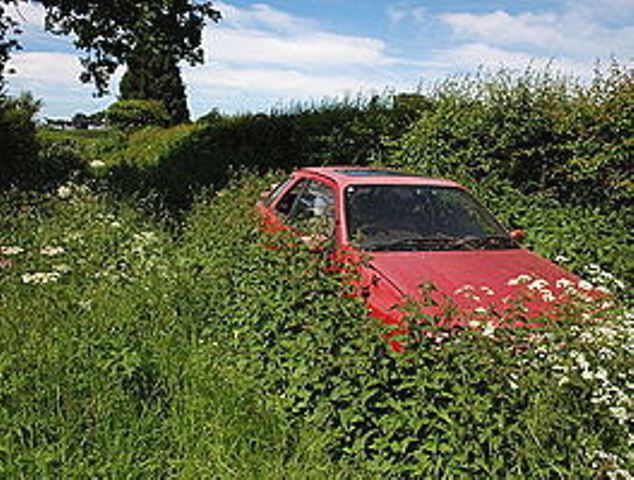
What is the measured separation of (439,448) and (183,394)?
6.34 ft

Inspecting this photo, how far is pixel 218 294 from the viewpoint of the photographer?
221 inches

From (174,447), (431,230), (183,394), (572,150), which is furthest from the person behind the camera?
(572,150)

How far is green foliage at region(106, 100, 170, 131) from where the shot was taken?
35.9m

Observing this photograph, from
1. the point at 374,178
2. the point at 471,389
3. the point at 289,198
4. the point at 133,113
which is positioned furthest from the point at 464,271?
the point at 133,113

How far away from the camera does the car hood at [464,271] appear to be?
415 cm

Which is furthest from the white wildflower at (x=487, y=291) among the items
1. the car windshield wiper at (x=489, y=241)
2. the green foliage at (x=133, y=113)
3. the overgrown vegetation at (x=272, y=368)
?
the green foliage at (x=133, y=113)

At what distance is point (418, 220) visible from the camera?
538cm

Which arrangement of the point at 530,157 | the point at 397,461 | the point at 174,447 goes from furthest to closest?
the point at 530,157
the point at 174,447
the point at 397,461

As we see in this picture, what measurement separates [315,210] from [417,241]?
4.10ft

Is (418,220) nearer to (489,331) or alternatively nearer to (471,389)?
(489,331)

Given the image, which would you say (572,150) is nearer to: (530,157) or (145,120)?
(530,157)

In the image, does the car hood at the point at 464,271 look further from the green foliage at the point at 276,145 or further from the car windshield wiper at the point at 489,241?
the green foliage at the point at 276,145

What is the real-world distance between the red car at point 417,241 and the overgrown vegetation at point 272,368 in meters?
0.28

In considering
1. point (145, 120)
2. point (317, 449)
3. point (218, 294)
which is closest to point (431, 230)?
point (218, 294)
